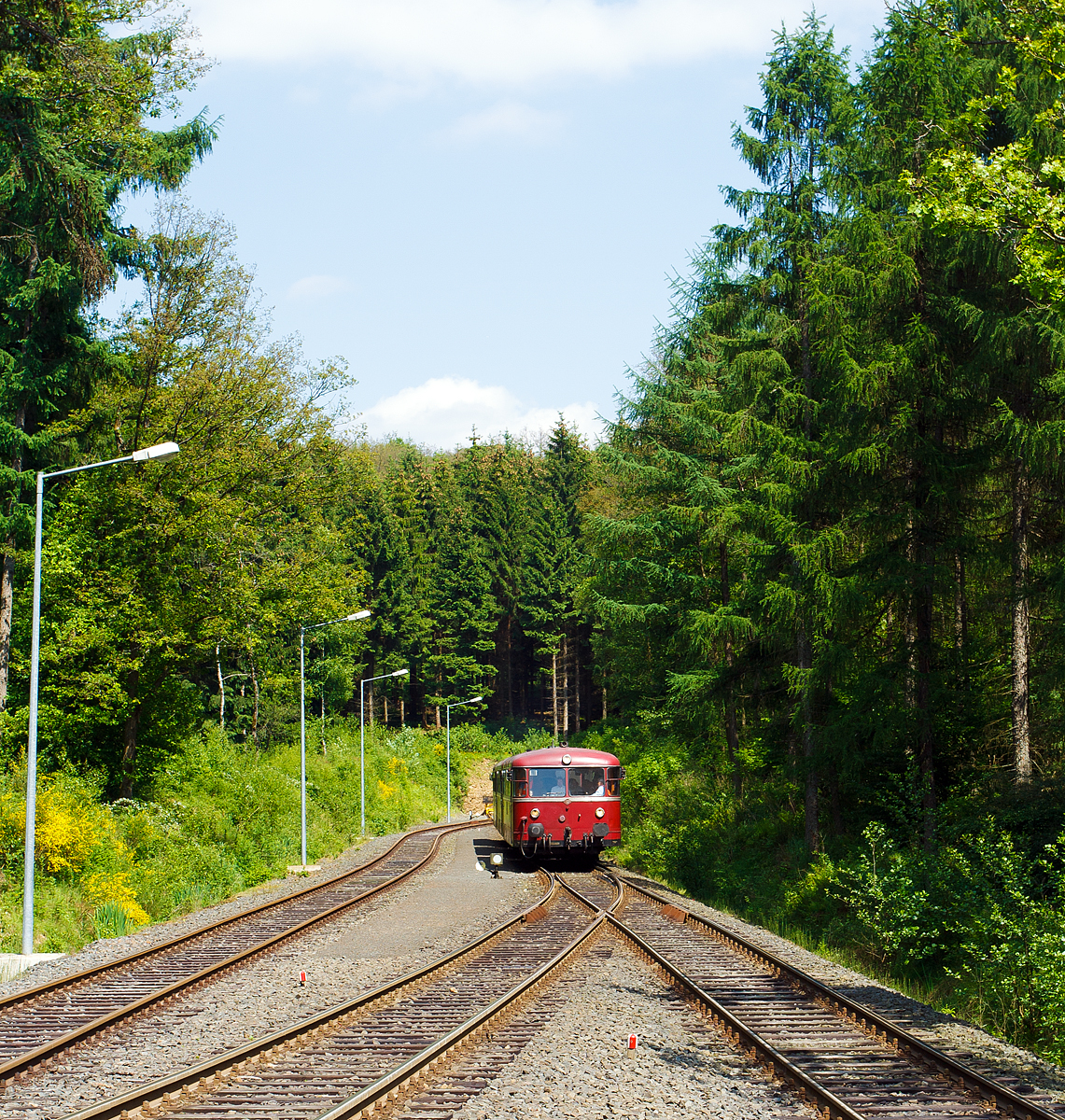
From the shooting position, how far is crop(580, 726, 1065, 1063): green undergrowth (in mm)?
11227

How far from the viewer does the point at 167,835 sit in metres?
25.1

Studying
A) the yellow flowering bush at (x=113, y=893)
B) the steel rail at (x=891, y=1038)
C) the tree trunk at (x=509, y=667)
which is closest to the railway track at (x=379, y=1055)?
the steel rail at (x=891, y=1038)

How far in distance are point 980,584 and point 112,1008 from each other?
51.9 ft

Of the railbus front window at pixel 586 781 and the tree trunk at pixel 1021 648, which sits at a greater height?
the tree trunk at pixel 1021 648

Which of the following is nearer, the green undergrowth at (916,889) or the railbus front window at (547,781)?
the green undergrowth at (916,889)

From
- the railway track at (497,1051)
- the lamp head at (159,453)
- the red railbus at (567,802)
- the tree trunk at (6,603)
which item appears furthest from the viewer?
the red railbus at (567,802)

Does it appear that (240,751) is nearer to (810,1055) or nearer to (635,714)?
(635,714)

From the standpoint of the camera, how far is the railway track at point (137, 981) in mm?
10039

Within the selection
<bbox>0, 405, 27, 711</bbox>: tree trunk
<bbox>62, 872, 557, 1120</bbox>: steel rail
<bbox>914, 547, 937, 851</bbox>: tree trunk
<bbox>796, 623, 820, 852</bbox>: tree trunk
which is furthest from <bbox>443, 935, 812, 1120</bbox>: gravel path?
<bbox>0, 405, 27, 711</bbox>: tree trunk

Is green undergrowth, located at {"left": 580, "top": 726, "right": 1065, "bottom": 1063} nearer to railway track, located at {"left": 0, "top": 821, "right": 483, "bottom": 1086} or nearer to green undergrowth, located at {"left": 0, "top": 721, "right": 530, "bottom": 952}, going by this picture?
railway track, located at {"left": 0, "top": 821, "right": 483, "bottom": 1086}

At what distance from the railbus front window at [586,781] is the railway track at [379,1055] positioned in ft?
41.2

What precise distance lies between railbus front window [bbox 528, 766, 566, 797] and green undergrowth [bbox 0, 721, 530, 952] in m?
7.21

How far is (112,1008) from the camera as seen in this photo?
11.5 meters

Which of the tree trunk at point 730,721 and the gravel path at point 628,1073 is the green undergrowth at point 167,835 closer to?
the gravel path at point 628,1073
